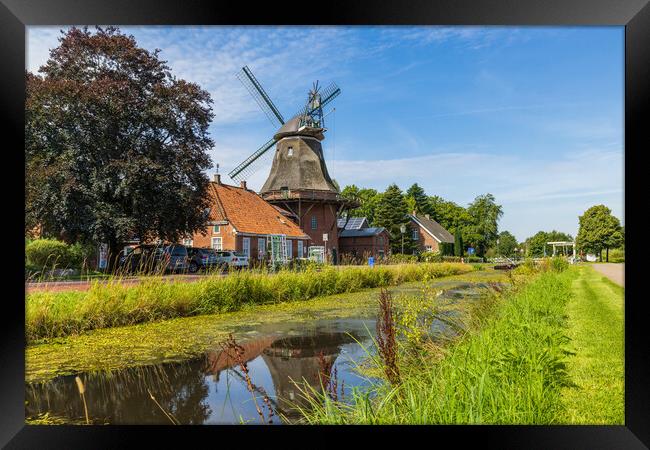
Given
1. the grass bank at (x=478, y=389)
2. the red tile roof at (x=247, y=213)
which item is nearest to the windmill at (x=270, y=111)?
the red tile roof at (x=247, y=213)

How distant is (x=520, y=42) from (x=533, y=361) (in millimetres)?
3680

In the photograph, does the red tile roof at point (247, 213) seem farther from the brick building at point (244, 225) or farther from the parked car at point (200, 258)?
the parked car at point (200, 258)

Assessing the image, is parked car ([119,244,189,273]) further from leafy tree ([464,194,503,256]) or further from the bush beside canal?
leafy tree ([464,194,503,256])

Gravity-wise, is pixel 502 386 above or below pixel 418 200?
below

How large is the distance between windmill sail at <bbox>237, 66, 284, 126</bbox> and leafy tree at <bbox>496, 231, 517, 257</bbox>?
16077 mm

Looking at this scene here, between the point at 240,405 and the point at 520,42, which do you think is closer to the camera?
the point at 240,405

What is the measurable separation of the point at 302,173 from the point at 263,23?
20720 millimetres

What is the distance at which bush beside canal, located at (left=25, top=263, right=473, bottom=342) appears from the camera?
540 cm

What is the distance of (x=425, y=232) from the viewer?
24844 millimetres

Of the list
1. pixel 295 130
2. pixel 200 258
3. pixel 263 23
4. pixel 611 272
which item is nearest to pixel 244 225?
pixel 200 258

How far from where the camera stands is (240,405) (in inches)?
129

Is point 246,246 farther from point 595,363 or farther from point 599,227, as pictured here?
point 595,363
